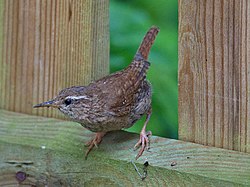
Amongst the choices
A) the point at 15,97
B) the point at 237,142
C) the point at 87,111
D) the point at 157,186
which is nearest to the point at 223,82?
the point at 237,142

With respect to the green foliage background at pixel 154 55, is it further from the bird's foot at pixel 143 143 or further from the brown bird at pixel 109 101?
the bird's foot at pixel 143 143

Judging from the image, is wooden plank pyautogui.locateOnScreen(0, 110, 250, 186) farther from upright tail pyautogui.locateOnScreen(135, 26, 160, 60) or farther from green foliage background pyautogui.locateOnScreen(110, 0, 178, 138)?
green foliage background pyautogui.locateOnScreen(110, 0, 178, 138)

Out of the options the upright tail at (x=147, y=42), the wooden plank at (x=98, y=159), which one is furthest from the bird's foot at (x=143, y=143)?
the upright tail at (x=147, y=42)

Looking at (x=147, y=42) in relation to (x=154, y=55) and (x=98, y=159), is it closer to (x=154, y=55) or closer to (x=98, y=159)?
(x=98, y=159)

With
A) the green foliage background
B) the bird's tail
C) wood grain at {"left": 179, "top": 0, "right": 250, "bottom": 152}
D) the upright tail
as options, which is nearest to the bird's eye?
the bird's tail

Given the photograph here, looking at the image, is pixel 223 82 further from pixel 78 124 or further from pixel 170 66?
pixel 170 66

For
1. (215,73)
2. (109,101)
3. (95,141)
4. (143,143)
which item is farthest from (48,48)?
(215,73)
